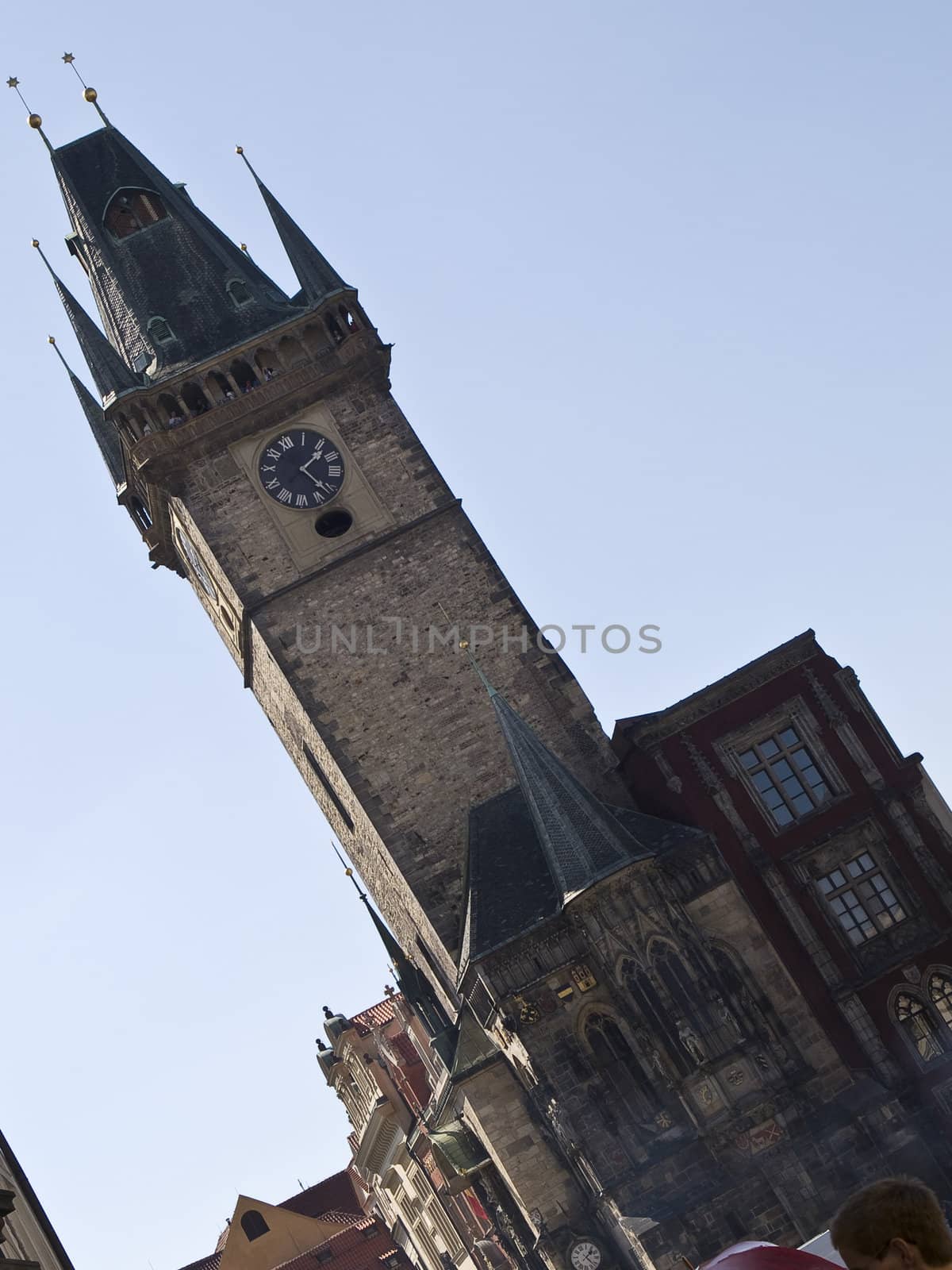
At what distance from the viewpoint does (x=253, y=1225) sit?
279 ft

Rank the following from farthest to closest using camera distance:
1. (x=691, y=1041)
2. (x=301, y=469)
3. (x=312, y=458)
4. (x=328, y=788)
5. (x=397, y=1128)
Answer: (x=397, y=1128), (x=328, y=788), (x=312, y=458), (x=301, y=469), (x=691, y=1041)

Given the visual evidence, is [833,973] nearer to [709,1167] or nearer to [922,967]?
[922,967]

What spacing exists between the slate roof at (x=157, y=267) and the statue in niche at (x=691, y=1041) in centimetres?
2049

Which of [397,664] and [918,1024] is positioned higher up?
[397,664]

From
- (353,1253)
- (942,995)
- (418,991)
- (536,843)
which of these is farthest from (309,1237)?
(942,995)

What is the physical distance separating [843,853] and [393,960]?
12.5 m

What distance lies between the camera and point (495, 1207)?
39875mm

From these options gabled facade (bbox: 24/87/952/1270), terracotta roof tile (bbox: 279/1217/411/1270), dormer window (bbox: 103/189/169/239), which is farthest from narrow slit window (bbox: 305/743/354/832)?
terracotta roof tile (bbox: 279/1217/411/1270)

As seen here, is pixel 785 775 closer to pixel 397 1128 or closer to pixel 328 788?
pixel 328 788

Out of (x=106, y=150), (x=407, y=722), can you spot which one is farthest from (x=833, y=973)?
(x=106, y=150)

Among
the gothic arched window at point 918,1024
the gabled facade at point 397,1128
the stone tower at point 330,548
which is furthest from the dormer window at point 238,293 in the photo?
the gothic arched window at point 918,1024

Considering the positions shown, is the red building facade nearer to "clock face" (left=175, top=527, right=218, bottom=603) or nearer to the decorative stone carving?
the decorative stone carving

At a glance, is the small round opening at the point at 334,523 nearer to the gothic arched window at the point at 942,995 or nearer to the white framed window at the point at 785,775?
the white framed window at the point at 785,775

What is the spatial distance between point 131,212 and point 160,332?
5.09m
